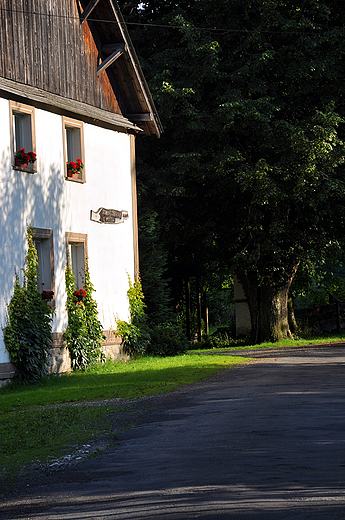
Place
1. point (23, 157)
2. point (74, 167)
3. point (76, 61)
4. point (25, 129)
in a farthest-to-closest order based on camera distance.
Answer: point (76, 61) < point (74, 167) < point (25, 129) < point (23, 157)

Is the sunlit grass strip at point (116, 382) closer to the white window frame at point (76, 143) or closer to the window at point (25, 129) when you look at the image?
the window at point (25, 129)

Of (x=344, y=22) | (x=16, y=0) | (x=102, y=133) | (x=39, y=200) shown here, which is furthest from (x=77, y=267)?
(x=344, y=22)

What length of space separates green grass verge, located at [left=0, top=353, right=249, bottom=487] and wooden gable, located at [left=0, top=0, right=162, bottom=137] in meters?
6.94

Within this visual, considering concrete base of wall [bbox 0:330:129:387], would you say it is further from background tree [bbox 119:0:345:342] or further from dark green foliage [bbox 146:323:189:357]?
background tree [bbox 119:0:345:342]

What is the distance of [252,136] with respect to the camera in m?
24.4

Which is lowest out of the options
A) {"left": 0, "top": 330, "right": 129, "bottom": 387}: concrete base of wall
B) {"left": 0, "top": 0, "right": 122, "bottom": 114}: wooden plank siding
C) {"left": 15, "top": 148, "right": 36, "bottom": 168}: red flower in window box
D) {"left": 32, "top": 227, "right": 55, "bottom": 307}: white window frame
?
{"left": 0, "top": 330, "right": 129, "bottom": 387}: concrete base of wall

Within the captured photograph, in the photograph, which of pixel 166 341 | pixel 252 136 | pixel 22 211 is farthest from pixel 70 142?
pixel 252 136

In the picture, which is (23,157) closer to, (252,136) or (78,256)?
(78,256)

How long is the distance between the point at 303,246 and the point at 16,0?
12953mm

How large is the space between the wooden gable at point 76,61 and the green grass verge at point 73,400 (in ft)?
22.8

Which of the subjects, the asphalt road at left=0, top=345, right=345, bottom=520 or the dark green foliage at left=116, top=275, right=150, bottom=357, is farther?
Answer: the dark green foliage at left=116, top=275, right=150, bottom=357

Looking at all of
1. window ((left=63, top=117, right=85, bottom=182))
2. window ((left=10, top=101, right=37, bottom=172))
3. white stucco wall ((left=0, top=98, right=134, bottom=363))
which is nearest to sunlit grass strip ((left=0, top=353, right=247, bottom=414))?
white stucco wall ((left=0, top=98, right=134, bottom=363))

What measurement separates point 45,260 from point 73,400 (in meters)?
5.87

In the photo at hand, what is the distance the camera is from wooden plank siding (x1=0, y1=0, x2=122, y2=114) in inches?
678
